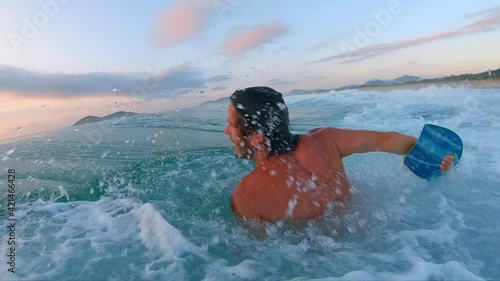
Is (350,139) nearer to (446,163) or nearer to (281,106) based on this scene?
(281,106)

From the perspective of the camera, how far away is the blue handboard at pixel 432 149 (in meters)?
3.24

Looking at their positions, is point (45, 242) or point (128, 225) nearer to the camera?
point (45, 242)

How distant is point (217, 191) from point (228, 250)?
1.43 meters

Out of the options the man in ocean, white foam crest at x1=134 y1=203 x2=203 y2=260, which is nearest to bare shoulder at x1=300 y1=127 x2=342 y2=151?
the man in ocean

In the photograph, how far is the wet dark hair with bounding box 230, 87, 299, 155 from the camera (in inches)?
105

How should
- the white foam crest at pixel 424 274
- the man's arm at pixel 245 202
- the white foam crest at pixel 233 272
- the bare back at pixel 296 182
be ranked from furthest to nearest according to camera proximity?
the man's arm at pixel 245 202, the bare back at pixel 296 182, the white foam crest at pixel 233 272, the white foam crest at pixel 424 274

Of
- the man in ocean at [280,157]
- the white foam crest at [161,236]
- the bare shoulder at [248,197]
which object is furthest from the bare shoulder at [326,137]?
the white foam crest at [161,236]

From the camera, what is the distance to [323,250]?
2486 mm

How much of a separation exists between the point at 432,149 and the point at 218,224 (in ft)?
6.17

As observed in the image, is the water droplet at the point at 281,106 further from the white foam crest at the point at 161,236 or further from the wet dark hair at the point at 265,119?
the white foam crest at the point at 161,236

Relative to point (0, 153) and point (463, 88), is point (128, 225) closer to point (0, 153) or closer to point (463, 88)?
point (0, 153)

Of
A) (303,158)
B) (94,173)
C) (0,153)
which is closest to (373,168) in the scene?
(303,158)

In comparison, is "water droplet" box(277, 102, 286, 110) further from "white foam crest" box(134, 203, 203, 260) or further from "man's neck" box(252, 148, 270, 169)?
"white foam crest" box(134, 203, 203, 260)

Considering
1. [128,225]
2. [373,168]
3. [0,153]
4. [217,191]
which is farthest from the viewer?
[0,153]
